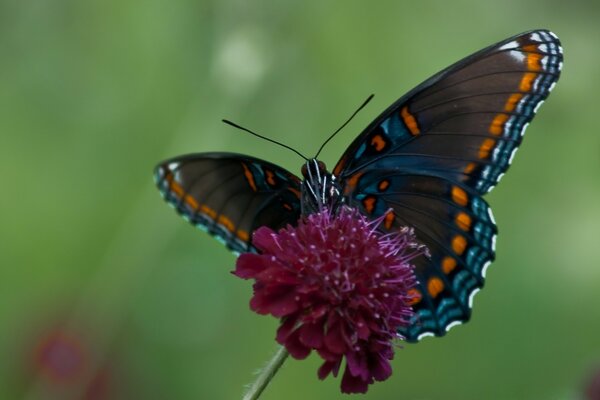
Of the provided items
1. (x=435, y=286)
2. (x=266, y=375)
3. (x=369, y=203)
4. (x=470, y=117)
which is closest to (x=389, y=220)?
(x=369, y=203)

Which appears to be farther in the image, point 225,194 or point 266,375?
point 225,194

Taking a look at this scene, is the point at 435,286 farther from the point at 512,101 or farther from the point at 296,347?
the point at 296,347

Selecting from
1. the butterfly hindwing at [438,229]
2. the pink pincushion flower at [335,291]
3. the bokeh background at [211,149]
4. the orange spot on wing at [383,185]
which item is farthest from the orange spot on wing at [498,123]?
the bokeh background at [211,149]

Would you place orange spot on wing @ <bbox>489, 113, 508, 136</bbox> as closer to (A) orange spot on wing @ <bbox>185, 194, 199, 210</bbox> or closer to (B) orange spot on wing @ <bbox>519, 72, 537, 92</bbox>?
(B) orange spot on wing @ <bbox>519, 72, 537, 92</bbox>

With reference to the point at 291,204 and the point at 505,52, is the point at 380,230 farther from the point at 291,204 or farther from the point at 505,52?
the point at 505,52

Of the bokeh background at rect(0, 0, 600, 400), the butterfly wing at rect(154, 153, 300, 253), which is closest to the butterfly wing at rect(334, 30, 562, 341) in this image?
the butterfly wing at rect(154, 153, 300, 253)

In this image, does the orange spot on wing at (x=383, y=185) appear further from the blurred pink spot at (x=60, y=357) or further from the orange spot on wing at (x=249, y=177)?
the blurred pink spot at (x=60, y=357)

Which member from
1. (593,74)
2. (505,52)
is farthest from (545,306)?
(505,52)

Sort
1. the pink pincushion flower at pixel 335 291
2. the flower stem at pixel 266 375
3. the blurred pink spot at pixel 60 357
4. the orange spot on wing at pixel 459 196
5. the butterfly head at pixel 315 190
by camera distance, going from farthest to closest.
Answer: the blurred pink spot at pixel 60 357 → the orange spot on wing at pixel 459 196 → the butterfly head at pixel 315 190 → the pink pincushion flower at pixel 335 291 → the flower stem at pixel 266 375
